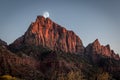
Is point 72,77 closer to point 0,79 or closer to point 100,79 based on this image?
point 100,79

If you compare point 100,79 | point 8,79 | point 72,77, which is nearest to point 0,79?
point 8,79

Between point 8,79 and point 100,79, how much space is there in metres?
57.0

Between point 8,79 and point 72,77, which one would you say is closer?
point 8,79

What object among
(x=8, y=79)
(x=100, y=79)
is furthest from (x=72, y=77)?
(x=8, y=79)

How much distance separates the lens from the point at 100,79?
140875 mm

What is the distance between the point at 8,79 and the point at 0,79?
2.64m

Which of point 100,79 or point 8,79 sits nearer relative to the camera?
point 8,79

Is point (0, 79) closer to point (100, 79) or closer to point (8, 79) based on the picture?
point (8, 79)

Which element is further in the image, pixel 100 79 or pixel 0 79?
pixel 100 79

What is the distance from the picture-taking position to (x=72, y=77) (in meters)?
139

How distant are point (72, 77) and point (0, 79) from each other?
50210 mm

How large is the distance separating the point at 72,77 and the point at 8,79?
48.0m

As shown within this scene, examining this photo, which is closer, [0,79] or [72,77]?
[0,79]

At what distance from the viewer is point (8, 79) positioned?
3812 inches
